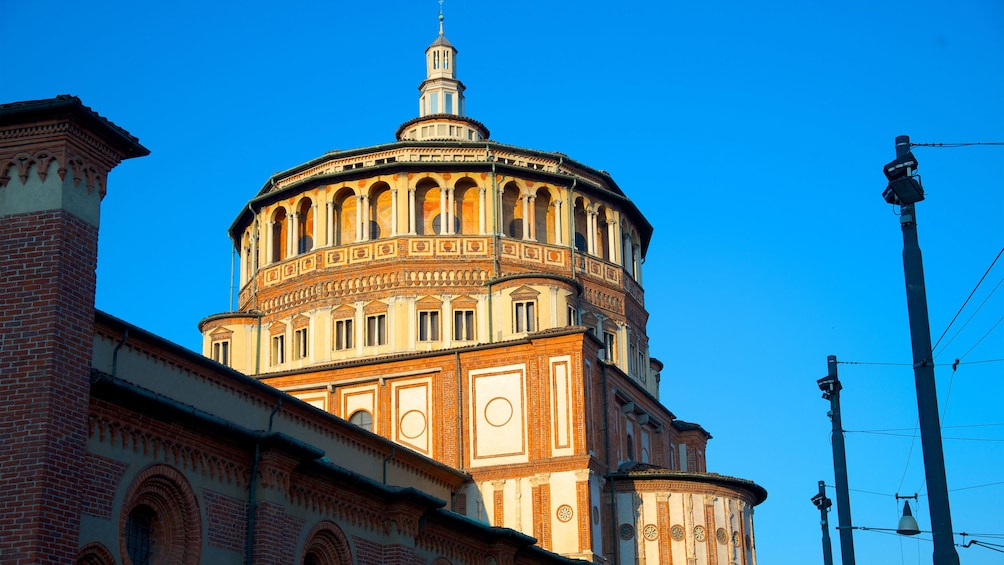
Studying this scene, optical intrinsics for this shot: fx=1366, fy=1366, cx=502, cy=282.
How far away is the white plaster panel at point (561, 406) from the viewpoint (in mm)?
42094

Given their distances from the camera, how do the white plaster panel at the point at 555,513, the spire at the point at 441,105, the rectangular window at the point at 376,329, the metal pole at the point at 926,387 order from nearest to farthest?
the metal pole at the point at 926,387, the white plaster panel at the point at 555,513, the rectangular window at the point at 376,329, the spire at the point at 441,105

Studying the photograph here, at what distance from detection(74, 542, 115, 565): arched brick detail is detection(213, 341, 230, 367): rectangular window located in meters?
29.1

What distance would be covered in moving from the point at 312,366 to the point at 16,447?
92.5 feet

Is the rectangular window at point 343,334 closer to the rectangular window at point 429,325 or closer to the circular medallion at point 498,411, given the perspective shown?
the rectangular window at point 429,325

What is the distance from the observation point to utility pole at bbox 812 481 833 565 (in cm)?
3528

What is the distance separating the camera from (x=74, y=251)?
19.7m

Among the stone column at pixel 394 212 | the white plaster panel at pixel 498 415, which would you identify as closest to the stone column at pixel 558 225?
the stone column at pixel 394 212

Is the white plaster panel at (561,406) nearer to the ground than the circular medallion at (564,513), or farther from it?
farther from it

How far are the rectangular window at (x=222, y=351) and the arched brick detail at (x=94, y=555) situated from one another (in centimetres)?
2907

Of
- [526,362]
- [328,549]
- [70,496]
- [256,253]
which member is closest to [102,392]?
[70,496]

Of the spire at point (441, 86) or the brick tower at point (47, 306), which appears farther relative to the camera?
the spire at point (441, 86)

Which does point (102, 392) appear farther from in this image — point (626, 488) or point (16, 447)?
point (626, 488)

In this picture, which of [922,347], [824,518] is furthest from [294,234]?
[922,347]

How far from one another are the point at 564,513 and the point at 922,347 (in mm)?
26093
